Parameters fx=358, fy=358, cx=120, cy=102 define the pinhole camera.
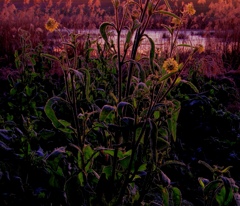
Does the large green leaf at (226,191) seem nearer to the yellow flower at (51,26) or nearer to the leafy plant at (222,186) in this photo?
the leafy plant at (222,186)

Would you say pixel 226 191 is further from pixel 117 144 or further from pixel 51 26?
pixel 51 26

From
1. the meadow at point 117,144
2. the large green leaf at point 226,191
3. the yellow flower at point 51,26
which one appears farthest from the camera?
the yellow flower at point 51,26

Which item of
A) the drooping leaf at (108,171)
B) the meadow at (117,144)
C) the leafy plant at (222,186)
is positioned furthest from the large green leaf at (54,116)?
the leafy plant at (222,186)

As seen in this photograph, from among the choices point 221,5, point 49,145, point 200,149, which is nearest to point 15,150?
point 49,145

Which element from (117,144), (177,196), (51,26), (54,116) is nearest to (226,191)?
(177,196)

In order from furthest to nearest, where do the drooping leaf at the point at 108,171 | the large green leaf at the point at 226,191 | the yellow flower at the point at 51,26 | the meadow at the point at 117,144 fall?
the yellow flower at the point at 51,26 < the drooping leaf at the point at 108,171 < the meadow at the point at 117,144 < the large green leaf at the point at 226,191

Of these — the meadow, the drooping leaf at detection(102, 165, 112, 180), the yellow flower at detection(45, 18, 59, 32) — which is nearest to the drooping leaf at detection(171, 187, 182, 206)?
the meadow

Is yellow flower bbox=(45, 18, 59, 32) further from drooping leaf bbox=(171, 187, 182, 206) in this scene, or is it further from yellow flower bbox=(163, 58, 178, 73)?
drooping leaf bbox=(171, 187, 182, 206)

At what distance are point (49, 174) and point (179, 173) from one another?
1228 mm

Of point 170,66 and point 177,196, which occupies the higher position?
point 170,66

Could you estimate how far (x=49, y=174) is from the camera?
61.9 inches

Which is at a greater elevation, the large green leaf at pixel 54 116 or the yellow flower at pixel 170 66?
the yellow flower at pixel 170 66

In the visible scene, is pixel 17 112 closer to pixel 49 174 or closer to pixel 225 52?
pixel 49 174

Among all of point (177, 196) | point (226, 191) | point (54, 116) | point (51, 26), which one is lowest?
point (177, 196)
